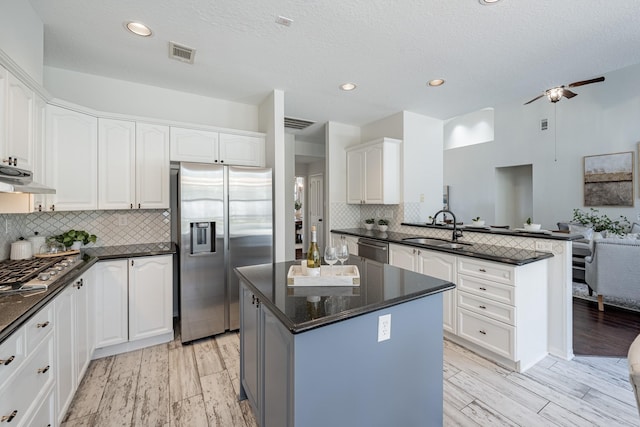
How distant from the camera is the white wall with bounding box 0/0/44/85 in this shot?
5.55 feet

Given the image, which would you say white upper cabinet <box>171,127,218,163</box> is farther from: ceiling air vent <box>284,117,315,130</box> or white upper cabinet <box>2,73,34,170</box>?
ceiling air vent <box>284,117,315,130</box>

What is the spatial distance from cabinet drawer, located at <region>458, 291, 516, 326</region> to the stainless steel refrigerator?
2015mm

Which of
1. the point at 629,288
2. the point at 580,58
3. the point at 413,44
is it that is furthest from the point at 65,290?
the point at 629,288

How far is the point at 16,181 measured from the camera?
1.72 meters

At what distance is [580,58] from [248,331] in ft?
11.9

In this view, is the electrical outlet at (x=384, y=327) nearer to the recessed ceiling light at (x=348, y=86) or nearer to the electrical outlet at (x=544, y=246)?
the electrical outlet at (x=544, y=246)

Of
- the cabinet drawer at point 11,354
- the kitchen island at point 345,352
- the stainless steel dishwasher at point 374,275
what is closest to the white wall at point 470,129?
the stainless steel dishwasher at point 374,275

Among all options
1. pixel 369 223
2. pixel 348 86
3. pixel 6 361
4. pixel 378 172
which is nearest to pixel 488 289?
pixel 378 172

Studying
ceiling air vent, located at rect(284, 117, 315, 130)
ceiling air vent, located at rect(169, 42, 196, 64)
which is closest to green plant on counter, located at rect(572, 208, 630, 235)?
ceiling air vent, located at rect(284, 117, 315, 130)

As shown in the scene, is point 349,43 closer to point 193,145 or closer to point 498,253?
point 193,145

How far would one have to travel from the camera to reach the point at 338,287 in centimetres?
160

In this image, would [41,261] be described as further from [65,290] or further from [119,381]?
[119,381]

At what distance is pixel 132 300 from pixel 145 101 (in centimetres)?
214

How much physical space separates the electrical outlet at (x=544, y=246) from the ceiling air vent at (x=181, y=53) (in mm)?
3548
